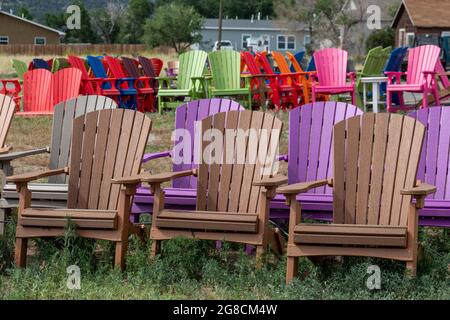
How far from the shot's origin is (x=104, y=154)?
6.14 m

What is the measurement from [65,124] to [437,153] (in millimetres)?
2576

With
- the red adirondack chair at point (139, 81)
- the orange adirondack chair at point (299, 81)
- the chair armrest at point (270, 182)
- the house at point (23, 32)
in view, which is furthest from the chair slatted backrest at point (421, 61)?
the house at point (23, 32)

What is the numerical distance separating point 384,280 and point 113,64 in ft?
36.5

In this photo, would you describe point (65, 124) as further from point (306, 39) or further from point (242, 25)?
point (242, 25)

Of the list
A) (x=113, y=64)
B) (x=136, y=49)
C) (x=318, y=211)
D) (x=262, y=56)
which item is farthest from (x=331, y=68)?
(x=136, y=49)

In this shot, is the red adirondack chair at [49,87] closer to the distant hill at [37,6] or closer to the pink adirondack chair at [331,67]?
the pink adirondack chair at [331,67]

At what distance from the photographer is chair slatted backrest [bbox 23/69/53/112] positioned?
38.6ft

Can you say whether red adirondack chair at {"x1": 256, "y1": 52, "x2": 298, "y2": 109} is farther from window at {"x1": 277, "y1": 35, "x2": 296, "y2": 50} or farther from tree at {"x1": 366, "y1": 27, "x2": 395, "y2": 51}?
window at {"x1": 277, "y1": 35, "x2": 296, "y2": 50}

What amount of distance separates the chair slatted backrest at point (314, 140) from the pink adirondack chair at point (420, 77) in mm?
5288

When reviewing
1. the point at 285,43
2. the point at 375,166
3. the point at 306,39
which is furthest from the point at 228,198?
the point at 285,43

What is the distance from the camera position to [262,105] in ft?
46.3

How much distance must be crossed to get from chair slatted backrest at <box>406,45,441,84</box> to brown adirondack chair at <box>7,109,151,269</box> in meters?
6.47

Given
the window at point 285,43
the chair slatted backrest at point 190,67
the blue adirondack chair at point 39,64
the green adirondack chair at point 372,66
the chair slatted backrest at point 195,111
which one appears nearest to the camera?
the chair slatted backrest at point 195,111

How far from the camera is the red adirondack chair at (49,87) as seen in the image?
11734 millimetres
